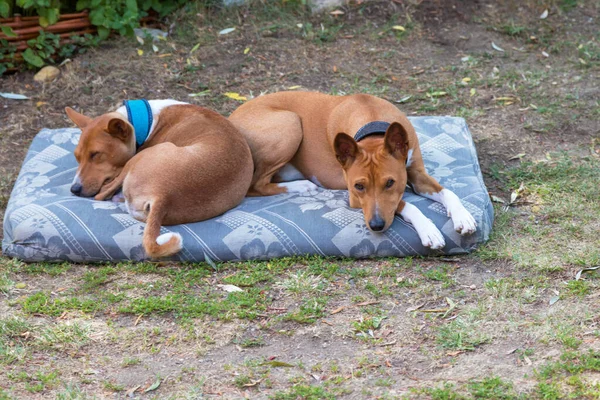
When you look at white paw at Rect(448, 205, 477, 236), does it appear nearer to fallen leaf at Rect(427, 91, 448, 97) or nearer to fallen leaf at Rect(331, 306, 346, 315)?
fallen leaf at Rect(331, 306, 346, 315)

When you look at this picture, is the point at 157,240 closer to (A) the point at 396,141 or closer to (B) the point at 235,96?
(A) the point at 396,141

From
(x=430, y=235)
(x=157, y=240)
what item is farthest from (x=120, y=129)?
(x=430, y=235)

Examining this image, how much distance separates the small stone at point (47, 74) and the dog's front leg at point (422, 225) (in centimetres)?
510

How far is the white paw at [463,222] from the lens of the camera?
19.1 feet

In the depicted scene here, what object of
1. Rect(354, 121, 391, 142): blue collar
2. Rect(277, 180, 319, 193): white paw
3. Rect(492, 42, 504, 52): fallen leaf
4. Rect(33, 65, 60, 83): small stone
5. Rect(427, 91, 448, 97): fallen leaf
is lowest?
Answer: Rect(277, 180, 319, 193): white paw

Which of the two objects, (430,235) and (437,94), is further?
(437,94)

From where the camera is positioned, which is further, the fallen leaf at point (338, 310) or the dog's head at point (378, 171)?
the dog's head at point (378, 171)

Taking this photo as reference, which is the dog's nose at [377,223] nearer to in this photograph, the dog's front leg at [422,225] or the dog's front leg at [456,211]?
the dog's front leg at [422,225]

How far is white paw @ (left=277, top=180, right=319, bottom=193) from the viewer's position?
22.1 ft

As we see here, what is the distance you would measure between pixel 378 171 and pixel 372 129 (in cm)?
48

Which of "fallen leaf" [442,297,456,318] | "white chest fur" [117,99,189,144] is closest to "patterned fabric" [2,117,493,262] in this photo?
"fallen leaf" [442,297,456,318]

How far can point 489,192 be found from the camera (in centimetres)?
690

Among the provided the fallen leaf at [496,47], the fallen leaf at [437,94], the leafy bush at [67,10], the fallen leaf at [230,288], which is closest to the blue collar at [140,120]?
the fallen leaf at [230,288]

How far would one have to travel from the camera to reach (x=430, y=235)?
5793 mm
